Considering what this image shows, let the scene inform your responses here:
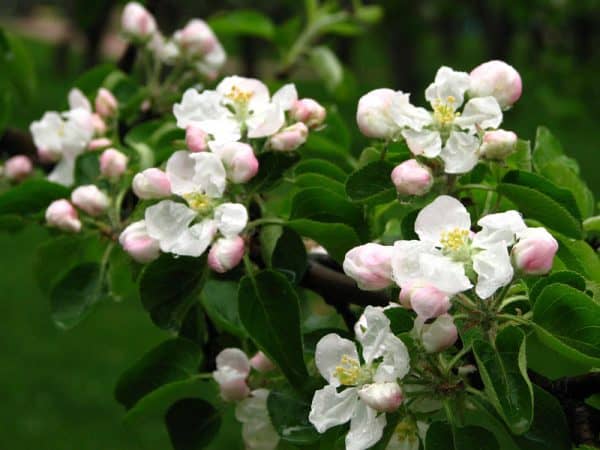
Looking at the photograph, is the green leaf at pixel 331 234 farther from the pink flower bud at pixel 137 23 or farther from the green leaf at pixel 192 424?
the pink flower bud at pixel 137 23

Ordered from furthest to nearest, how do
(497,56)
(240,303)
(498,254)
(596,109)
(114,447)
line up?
(497,56) < (596,109) < (114,447) < (240,303) < (498,254)

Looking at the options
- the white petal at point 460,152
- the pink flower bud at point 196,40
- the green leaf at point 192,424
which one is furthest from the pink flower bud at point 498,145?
the pink flower bud at point 196,40

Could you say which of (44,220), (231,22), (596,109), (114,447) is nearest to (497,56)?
(596,109)

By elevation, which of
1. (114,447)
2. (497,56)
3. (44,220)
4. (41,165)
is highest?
(44,220)

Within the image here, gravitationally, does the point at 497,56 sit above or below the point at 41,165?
below

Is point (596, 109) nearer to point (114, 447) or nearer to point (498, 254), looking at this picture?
Result: point (114, 447)

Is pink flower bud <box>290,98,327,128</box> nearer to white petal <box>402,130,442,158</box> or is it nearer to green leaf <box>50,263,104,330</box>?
white petal <box>402,130,442,158</box>

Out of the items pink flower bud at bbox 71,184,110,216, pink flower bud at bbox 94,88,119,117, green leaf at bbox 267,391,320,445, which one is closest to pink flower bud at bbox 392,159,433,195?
green leaf at bbox 267,391,320,445

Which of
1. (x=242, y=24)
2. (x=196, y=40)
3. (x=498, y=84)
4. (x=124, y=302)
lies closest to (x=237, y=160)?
(x=498, y=84)
